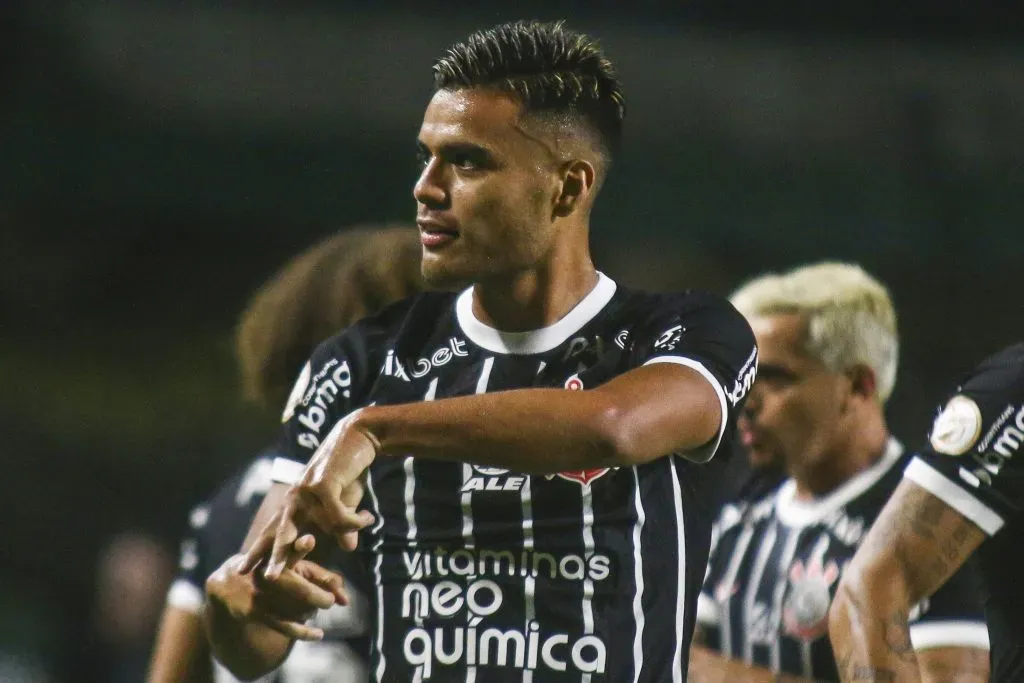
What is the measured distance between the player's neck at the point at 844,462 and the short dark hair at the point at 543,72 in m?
1.11

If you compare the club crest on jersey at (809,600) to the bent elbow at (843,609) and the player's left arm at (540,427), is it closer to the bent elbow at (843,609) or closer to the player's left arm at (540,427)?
the bent elbow at (843,609)

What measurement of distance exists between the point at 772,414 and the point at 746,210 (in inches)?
117

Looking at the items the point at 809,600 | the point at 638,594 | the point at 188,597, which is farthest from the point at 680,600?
the point at 188,597

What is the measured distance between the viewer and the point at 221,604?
1.71m

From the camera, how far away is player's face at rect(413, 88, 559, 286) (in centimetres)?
184

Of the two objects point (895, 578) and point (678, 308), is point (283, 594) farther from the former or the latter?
point (895, 578)

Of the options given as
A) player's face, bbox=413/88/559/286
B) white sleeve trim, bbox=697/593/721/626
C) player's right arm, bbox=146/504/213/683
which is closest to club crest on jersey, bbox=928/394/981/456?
player's face, bbox=413/88/559/286

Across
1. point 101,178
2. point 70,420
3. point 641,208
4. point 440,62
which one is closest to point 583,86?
point 440,62

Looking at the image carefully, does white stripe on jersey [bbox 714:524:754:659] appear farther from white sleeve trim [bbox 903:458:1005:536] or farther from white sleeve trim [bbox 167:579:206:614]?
white sleeve trim [bbox 167:579:206:614]

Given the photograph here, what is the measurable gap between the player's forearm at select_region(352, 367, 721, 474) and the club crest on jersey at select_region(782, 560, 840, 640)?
46.7 inches

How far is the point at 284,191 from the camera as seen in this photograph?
6.33m

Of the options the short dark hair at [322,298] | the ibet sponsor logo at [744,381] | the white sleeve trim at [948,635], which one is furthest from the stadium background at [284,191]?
the ibet sponsor logo at [744,381]

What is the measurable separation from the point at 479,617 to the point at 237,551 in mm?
852

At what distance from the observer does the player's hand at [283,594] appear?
1.51 metres
